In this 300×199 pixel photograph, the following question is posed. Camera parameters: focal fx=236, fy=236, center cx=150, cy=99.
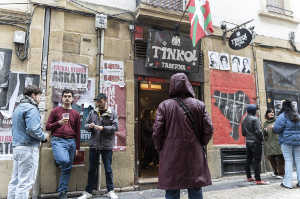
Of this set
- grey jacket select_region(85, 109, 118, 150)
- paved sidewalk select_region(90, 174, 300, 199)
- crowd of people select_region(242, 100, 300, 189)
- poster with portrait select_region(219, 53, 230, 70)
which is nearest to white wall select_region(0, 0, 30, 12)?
grey jacket select_region(85, 109, 118, 150)

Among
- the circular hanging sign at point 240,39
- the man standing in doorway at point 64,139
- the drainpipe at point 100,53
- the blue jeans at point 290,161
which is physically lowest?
the blue jeans at point 290,161

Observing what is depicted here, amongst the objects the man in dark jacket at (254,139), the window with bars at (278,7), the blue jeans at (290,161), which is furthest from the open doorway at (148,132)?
the window with bars at (278,7)

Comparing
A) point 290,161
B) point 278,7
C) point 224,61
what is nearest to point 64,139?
point 290,161

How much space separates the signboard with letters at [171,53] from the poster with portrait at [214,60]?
548 millimetres

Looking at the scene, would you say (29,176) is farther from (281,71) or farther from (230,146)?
(281,71)

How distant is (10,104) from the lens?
517 centimetres

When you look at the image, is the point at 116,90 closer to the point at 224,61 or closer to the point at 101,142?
the point at 101,142

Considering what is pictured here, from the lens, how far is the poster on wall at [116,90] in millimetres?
5977

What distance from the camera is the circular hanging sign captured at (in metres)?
6.76

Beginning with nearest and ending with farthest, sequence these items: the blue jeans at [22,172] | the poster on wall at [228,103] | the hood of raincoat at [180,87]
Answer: the hood of raincoat at [180,87]
the blue jeans at [22,172]
the poster on wall at [228,103]

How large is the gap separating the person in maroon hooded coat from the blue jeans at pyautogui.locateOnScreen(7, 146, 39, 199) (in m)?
2.22

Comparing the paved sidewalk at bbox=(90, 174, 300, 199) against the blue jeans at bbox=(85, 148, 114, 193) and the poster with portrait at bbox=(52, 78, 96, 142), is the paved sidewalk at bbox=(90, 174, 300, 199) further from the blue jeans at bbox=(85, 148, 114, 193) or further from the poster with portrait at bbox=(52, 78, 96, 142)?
the poster with portrait at bbox=(52, 78, 96, 142)

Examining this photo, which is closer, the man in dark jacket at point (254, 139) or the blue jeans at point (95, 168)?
the blue jeans at point (95, 168)

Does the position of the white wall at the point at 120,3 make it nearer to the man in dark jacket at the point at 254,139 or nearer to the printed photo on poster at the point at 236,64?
the printed photo on poster at the point at 236,64
